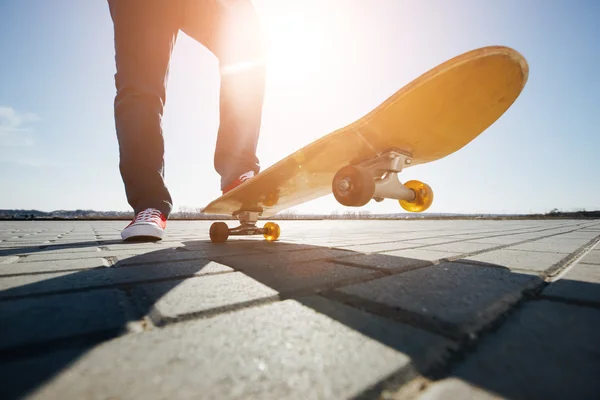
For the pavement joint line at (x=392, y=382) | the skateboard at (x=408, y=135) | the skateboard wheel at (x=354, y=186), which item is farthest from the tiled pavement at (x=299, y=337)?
the skateboard at (x=408, y=135)

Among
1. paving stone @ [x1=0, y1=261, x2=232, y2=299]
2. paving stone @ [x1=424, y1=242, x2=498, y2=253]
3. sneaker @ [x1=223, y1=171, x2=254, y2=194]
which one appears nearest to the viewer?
paving stone @ [x1=0, y1=261, x2=232, y2=299]

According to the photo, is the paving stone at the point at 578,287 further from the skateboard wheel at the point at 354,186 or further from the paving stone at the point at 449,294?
the skateboard wheel at the point at 354,186

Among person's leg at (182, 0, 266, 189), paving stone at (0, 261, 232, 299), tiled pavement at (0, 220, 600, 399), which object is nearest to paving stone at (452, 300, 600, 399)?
tiled pavement at (0, 220, 600, 399)

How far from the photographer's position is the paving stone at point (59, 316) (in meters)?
0.49

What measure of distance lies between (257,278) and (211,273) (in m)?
0.20

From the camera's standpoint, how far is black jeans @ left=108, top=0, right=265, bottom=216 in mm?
2145

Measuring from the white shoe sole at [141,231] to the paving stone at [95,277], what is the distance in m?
1.04

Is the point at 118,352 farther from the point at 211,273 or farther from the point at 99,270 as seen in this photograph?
the point at 99,270

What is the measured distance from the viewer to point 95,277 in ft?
3.04

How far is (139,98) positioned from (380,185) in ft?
6.23

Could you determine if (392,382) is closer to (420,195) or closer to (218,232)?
(420,195)

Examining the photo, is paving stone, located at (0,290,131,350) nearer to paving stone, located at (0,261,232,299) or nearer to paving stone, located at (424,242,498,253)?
paving stone, located at (0,261,232,299)

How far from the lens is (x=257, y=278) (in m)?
0.93

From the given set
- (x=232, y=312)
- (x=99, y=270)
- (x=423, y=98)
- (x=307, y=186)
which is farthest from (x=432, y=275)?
(x=307, y=186)
